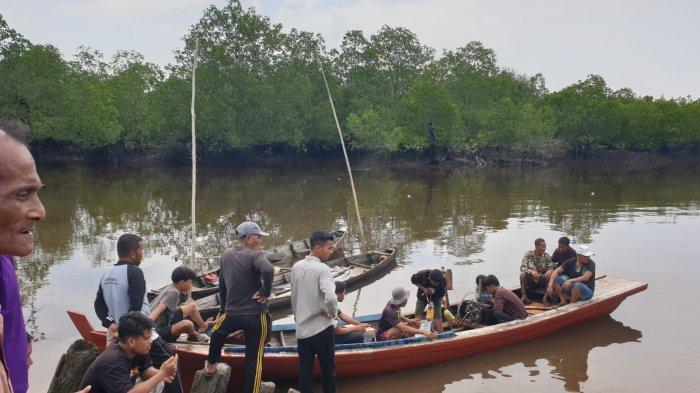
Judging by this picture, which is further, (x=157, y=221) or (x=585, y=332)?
(x=157, y=221)

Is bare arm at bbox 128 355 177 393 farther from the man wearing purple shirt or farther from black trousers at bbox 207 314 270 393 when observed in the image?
the man wearing purple shirt

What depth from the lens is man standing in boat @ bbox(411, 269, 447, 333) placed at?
283 inches

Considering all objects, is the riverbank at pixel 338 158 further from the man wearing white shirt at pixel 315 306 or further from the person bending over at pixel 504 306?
the man wearing white shirt at pixel 315 306

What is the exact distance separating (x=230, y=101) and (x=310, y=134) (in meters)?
8.34

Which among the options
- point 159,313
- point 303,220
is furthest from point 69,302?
point 303,220

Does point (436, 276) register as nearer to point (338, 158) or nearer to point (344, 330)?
point (344, 330)

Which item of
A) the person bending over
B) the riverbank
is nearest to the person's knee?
the person bending over

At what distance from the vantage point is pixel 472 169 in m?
45.9

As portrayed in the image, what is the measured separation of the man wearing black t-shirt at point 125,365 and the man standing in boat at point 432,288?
4.20m

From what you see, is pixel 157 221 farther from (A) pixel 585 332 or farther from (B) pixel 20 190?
(B) pixel 20 190

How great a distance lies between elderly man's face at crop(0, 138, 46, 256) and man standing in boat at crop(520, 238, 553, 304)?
9.42 metres

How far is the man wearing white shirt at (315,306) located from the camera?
5.45 metres

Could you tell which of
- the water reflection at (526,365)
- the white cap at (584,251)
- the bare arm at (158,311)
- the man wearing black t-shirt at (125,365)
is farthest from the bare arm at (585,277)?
the man wearing black t-shirt at (125,365)

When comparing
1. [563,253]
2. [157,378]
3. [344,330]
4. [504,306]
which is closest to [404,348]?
[344,330]
